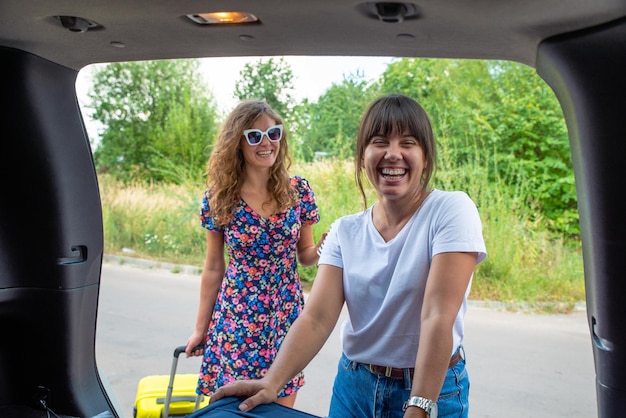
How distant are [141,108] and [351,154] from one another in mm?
6356

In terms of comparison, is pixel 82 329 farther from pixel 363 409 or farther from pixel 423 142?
pixel 423 142

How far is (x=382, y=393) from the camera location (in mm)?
1758

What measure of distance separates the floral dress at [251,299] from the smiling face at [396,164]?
1110mm

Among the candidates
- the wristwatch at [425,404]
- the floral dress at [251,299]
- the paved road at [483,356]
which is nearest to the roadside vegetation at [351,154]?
the paved road at [483,356]

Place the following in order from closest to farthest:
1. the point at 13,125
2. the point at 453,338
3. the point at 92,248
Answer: the point at 453,338, the point at 13,125, the point at 92,248

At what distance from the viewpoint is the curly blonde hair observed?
9.61 ft

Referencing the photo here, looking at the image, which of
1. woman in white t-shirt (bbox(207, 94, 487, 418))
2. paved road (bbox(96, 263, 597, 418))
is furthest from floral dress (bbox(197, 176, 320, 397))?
paved road (bbox(96, 263, 597, 418))

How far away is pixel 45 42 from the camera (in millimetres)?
2504

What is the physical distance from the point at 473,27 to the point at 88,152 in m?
1.79

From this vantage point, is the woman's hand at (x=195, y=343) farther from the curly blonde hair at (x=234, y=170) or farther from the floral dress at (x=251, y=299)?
the curly blonde hair at (x=234, y=170)

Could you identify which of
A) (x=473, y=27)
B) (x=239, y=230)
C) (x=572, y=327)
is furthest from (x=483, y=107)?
(x=473, y=27)

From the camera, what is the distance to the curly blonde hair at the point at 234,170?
9.61ft

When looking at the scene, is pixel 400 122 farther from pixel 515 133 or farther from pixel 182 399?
pixel 515 133

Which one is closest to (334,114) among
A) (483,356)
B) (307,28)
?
(483,356)
